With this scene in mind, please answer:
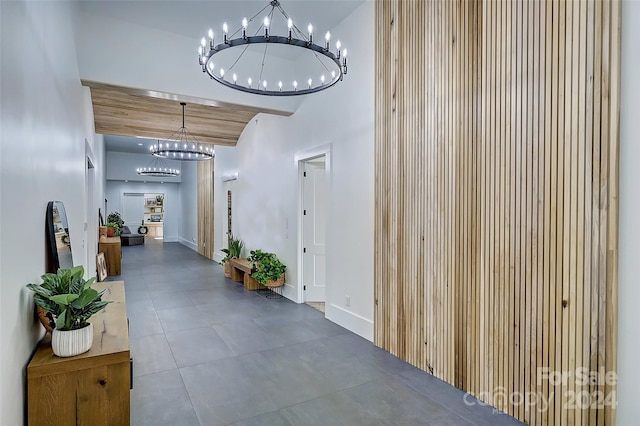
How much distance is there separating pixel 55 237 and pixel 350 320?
10.9 ft

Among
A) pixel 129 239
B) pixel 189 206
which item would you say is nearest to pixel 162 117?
pixel 189 206

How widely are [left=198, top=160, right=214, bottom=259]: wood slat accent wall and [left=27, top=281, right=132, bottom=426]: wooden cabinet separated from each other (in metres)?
9.53

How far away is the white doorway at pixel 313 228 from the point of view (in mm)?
6027

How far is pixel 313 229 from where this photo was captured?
612 centimetres

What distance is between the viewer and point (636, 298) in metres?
2.12

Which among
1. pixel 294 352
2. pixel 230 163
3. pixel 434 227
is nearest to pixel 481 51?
pixel 434 227

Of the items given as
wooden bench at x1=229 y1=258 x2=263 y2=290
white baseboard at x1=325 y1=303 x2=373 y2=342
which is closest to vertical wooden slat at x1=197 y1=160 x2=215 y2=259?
wooden bench at x1=229 y1=258 x2=263 y2=290

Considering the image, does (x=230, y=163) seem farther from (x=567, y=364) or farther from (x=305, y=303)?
(x=567, y=364)

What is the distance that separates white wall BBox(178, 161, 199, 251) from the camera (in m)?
14.0

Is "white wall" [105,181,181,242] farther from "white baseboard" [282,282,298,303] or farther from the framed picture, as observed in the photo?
"white baseboard" [282,282,298,303]

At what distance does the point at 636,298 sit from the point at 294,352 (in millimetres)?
2984

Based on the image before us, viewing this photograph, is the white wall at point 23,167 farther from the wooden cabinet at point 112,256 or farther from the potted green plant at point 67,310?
the wooden cabinet at point 112,256

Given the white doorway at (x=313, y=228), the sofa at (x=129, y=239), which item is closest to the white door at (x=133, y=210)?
the sofa at (x=129, y=239)


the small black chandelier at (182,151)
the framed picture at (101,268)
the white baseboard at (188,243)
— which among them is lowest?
the white baseboard at (188,243)
